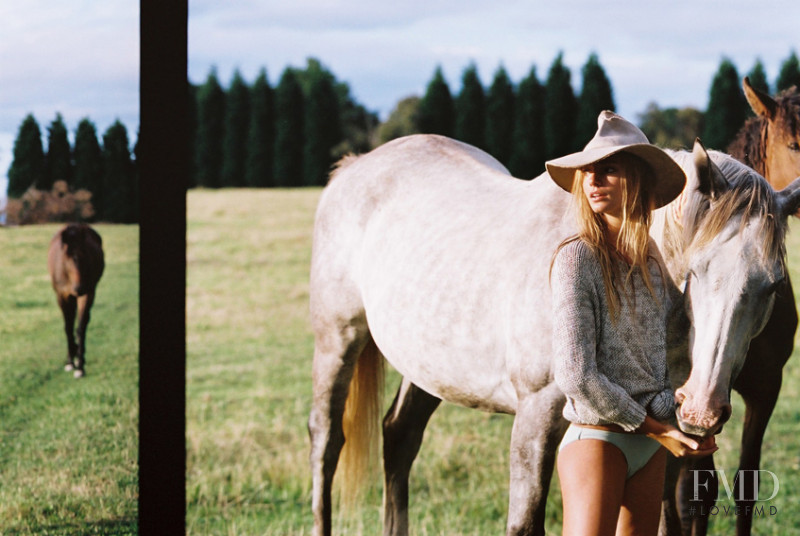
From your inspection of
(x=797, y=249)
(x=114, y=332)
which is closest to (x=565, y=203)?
(x=114, y=332)

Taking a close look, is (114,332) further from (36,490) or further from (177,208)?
(177,208)

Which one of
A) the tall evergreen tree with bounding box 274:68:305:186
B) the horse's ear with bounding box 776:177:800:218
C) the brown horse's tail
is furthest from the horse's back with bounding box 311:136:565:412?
the tall evergreen tree with bounding box 274:68:305:186

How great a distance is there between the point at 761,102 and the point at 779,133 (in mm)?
143

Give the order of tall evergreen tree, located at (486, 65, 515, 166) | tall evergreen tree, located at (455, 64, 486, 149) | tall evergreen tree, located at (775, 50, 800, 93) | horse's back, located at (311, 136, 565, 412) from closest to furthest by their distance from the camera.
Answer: horse's back, located at (311, 136, 565, 412), tall evergreen tree, located at (775, 50, 800, 93), tall evergreen tree, located at (486, 65, 515, 166), tall evergreen tree, located at (455, 64, 486, 149)

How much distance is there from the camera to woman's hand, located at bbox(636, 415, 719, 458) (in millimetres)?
1771

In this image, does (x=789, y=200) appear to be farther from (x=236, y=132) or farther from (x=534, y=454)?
(x=236, y=132)

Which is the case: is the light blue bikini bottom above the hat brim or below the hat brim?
below

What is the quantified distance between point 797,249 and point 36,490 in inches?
543

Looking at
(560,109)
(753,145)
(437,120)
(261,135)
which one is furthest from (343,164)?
(261,135)

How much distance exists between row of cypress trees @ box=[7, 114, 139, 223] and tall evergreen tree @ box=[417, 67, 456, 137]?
17893 mm

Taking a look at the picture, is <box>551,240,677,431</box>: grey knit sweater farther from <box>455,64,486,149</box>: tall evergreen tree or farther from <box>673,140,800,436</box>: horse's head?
<box>455,64,486,149</box>: tall evergreen tree

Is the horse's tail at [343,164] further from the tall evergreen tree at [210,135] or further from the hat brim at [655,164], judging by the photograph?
the tall evergreen tree at [210,135]

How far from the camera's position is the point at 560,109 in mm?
17688

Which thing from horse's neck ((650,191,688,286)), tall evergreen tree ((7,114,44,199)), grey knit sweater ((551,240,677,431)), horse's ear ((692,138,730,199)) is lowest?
grey knit sweater ((551,240,677,431))
